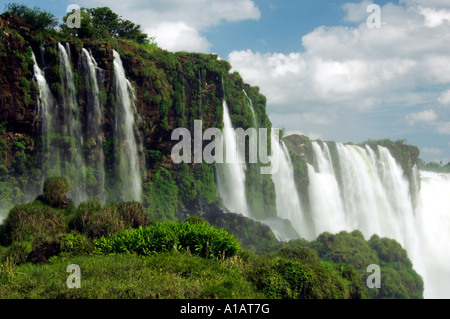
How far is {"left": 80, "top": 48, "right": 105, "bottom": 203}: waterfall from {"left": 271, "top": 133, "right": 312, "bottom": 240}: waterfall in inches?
872

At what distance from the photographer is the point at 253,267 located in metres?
10.3

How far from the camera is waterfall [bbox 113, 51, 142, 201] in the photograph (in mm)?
27984

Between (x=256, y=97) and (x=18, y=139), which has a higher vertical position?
(x=256, y=97)

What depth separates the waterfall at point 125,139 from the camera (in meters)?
28.0

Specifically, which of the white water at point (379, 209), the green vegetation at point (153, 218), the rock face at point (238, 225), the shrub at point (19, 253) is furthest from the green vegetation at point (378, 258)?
the shrub at point (19, 253)

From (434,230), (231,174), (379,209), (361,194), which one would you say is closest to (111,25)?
(231,174)

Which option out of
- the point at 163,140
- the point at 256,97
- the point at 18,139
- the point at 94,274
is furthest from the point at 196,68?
the point at 94,274

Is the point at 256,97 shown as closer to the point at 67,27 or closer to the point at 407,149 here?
the point at 67,27

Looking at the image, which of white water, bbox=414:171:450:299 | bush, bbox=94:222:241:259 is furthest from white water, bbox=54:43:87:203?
white water, bbox=414:171:450:299

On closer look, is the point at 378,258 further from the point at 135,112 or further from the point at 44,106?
the point at 44,106

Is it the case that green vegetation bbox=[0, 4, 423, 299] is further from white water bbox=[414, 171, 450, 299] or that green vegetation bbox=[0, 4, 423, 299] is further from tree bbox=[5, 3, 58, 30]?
white water bbox=[414, 171, 450, 299]

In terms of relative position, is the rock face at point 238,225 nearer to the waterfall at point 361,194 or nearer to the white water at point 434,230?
the waterfall at point 361,194

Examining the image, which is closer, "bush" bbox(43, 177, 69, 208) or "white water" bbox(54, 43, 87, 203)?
"bush" bbox(43, 177, 69, 208)
